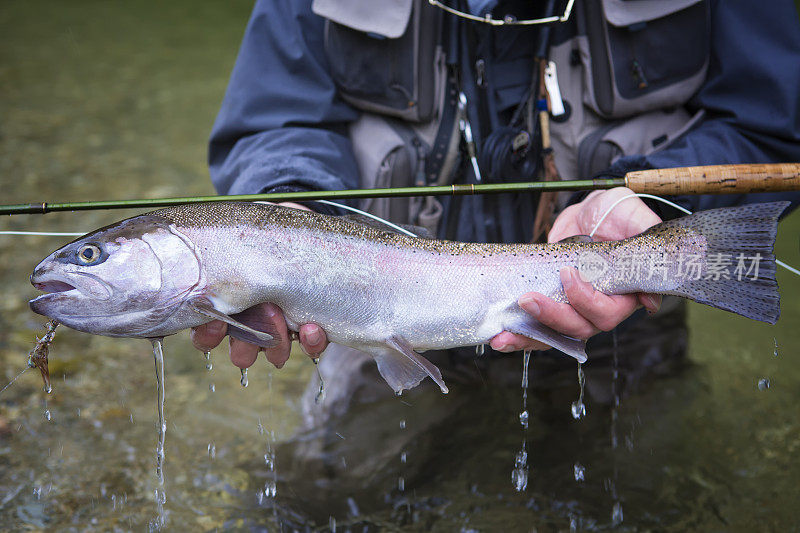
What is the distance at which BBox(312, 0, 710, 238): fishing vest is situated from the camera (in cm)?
259

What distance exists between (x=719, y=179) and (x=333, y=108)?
137 centimetres

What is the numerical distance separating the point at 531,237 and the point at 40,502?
2.12 meters

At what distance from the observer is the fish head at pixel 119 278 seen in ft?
5.83

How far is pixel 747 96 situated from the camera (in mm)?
2609

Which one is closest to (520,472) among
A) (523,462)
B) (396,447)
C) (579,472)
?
(523,462)

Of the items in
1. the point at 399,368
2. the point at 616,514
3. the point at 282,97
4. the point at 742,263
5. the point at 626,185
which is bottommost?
the point at 616,514

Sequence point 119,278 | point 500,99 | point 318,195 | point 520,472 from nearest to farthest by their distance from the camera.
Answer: point 119,278, point 318,195, point 500,99, point 520,472

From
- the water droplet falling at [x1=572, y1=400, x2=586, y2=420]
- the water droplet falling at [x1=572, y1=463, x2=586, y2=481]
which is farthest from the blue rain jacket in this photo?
the water droplet falling at [x1=572, y1=463, x2=586, y2=481]

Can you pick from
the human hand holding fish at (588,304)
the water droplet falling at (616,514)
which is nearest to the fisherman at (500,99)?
the human hand holding fish at (588,304)

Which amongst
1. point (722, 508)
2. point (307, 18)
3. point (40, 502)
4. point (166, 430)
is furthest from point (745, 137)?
point (40, 502)

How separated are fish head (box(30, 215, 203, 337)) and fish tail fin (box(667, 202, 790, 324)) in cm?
130

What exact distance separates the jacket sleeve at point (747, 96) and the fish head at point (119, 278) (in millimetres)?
1463

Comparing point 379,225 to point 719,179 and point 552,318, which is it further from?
point 719,179

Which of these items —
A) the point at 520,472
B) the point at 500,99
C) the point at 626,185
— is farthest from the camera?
the point at 520,472
